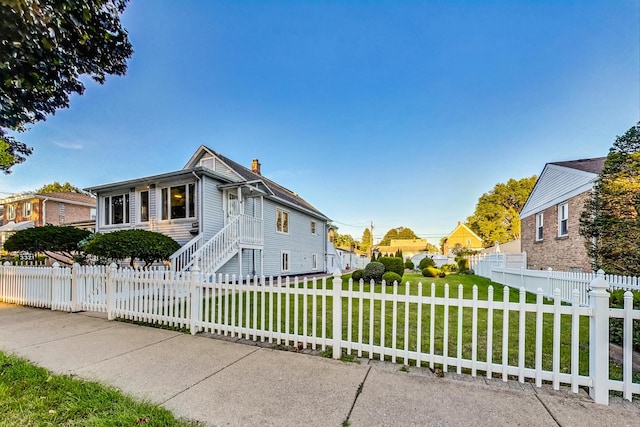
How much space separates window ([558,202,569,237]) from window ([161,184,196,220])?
15.6 m

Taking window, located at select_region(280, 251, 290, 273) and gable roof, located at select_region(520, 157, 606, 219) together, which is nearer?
gable roof, located at select_region(520, 157, 606, 219)

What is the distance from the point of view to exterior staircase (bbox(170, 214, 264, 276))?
33.1 feet

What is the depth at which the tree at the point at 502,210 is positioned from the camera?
44.3 meters

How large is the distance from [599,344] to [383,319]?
7.32 ft

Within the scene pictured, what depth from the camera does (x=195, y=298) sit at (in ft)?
18.3

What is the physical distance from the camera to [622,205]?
6.20 meters

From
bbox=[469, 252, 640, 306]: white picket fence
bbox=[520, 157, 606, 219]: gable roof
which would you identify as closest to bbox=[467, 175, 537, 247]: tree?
bbox=[469, 252, 640, 306]: white picket fence

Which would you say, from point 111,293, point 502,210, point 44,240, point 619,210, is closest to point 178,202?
point 44,240

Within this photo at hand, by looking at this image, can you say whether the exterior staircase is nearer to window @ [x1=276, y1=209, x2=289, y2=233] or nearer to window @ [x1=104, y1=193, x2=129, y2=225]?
window @ [x1=276, y1=209, x2=289, y2=233]

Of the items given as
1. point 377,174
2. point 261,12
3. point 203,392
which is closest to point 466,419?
point 203,392

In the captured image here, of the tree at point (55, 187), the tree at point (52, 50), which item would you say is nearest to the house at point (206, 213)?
the tree at point (52, 50)

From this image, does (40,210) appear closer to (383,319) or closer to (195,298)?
(195,298)

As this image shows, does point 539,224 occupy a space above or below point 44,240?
above

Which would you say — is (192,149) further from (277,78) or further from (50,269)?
(50,269)
